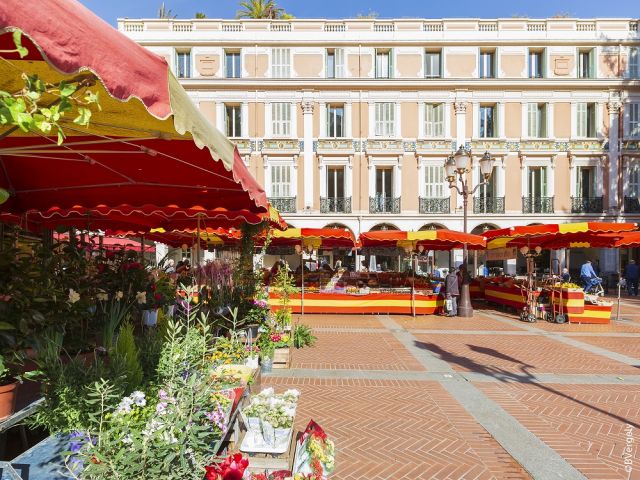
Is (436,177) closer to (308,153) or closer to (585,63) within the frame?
(308,153)

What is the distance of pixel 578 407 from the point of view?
4.66 metres

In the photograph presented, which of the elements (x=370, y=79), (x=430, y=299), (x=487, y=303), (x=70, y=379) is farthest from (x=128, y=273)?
(x=370, y=79)

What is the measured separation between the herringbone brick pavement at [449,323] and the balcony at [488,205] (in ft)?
36.5

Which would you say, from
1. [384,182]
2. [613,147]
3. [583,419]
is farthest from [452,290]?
[613,147]

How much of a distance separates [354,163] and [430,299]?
11.3 meters

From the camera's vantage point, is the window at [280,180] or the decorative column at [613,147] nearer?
the decorative column at [613,147]

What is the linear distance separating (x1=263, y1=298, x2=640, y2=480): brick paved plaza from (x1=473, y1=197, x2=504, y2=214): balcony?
13.2m

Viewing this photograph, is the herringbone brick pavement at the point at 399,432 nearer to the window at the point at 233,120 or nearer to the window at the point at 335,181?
the window at the point at 335,181

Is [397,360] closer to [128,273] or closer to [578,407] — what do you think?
[578,407]

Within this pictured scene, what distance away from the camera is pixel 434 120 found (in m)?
21.5

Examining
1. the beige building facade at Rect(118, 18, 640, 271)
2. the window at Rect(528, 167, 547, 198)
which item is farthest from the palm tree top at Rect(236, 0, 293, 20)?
the window at Rect(528, 167, 547, 198)

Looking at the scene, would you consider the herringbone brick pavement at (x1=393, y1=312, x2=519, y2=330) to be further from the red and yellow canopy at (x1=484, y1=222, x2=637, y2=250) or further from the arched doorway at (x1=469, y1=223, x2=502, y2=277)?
the arched doorway at (x1=469, y1=223, x2=502, y2=277)

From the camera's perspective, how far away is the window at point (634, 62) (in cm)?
2131

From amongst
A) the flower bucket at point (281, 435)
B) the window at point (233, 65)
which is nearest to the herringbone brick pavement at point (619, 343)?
the flower bucket at point (281, 435)
